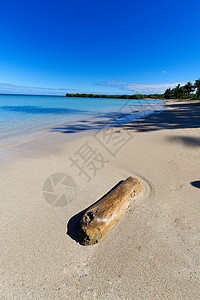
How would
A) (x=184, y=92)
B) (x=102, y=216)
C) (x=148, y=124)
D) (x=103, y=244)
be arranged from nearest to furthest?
(x=103, y=244)
(x=102, y=216)
(x=148, y=124)
(x=184, y=92)

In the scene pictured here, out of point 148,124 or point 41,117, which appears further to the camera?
point 41,117

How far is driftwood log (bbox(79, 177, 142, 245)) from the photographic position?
1.93 m

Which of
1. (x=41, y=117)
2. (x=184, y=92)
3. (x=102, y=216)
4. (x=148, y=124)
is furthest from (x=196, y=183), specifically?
(x=184, y=92)

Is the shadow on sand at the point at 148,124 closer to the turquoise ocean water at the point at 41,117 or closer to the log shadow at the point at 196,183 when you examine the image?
the turquoise ocean water at the point at 41,117

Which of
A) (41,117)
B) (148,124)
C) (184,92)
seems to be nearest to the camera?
(148,124)

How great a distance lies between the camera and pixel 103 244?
193cm

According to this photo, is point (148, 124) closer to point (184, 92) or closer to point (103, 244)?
point (103, 244)

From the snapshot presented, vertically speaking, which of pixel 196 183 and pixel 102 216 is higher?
pixel 102 216

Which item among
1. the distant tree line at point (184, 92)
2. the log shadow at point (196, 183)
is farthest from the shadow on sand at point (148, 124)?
the distant tree line at point (184, 92)

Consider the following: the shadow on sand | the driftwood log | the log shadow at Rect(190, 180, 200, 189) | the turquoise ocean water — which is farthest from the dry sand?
the turquoise ocean water

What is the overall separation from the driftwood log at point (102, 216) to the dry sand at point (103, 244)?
11cm

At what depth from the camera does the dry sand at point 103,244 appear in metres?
1.48

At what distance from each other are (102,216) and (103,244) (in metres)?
0.33

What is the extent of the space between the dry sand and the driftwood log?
0.11 m
